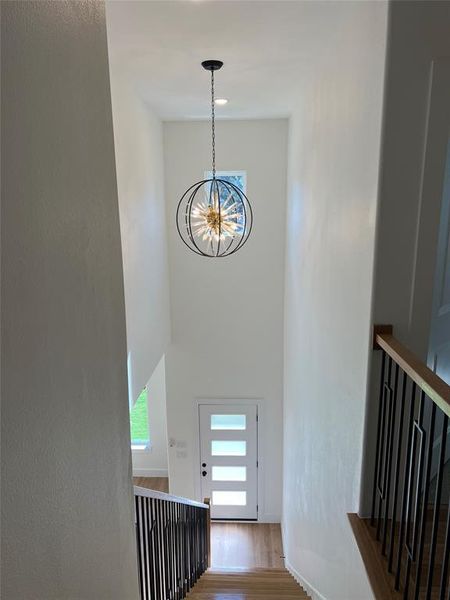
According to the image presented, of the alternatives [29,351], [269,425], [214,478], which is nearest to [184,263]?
[269,425]

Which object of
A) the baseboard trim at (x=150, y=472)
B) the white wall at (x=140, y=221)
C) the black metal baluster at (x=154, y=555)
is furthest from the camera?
the baseboard trim at (x=150, y=472)

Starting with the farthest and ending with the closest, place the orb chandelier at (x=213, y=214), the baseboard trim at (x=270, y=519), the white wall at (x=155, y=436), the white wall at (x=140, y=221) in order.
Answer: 1. the white wall at (x=155, y=436)
2. the baseboard trim at (x=270, y=519)
3. the orb chandelier at (x=213, y=214)
4. the white wall at (x=140, y=221)

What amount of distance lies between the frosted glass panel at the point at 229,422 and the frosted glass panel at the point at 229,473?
2.27ft

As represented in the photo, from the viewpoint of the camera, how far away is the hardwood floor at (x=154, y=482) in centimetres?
795

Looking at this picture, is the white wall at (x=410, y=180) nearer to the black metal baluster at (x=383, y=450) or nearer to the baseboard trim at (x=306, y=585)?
the black metal baluster at (x=383, y=450)

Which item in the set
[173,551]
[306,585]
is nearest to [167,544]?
[173,551]

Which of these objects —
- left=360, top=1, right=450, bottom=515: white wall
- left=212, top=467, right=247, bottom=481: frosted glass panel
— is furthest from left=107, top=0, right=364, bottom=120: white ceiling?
left=212, top=467, right=247, bottom=481: frosted glass panel

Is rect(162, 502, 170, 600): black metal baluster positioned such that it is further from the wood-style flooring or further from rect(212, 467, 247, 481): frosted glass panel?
rect(212, 467, 247, 481): frosted glass panel

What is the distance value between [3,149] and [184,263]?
5.46 m

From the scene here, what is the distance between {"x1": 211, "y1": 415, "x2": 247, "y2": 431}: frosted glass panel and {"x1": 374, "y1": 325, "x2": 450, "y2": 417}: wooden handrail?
5.07 m

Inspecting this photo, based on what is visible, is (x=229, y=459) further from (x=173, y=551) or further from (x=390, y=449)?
(x=390, y=449)

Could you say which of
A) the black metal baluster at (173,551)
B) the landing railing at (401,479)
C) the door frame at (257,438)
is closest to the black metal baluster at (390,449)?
the landing railing at (401,479)

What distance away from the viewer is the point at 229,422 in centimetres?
695

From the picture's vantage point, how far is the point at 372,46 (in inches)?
82.5
